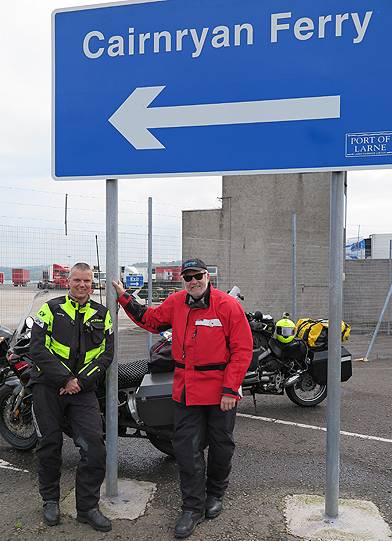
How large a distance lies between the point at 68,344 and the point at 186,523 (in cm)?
142

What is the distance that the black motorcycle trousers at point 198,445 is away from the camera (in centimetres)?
365

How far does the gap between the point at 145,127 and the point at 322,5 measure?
1391mm

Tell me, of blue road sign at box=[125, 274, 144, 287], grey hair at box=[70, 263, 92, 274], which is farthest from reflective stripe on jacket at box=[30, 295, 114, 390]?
blue road sign at box=[125, 274, 144, 287]

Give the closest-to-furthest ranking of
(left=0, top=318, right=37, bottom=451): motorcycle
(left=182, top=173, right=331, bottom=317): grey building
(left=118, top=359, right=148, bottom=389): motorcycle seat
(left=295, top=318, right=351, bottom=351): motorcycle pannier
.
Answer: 1. (left=118, top=359, right=148, bottom=389): motorcycle seat
2. (left=0, top=318, right=37, bottom=451): motorcycle
3. (left=295, top=318, right=351, bottom=351): motorcycle pannier
4. (left=182, top=173, right=331, bottom=317): grey building

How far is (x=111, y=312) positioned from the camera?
3.91 metres

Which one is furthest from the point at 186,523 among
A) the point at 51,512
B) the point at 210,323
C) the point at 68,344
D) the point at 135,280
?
the point at 135,280

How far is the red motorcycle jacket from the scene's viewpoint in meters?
3.61

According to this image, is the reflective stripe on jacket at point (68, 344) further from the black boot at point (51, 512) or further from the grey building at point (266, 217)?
the grey building at point (266, 217)

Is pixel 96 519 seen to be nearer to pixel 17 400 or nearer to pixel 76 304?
pixel 76 304

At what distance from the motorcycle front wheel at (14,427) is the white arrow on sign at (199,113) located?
8.75 feet

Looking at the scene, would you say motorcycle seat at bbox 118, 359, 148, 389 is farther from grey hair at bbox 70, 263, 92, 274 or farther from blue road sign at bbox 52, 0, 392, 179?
blue road sign at bbox 52, 0, 392, 179

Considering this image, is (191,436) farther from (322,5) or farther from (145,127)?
(322,5)

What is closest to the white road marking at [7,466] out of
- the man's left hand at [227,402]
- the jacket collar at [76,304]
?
the jacket collar at [76,304]

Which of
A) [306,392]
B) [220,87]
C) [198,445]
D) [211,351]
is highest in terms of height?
[220,87]
